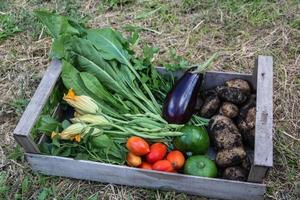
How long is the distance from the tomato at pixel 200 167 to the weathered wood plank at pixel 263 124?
7.5 inches

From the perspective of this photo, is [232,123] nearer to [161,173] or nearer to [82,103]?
[161,173]

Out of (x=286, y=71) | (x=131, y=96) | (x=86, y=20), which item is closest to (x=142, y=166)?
(x=131, y=96)

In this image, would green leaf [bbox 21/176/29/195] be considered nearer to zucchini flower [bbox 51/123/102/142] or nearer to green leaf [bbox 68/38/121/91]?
zucchini flower [bbox 51/123/102/142]

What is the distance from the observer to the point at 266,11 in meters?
3.41

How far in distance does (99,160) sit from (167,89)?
58 cm

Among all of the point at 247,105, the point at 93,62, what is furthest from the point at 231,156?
the point at 93,62

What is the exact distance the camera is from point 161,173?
214 centimetres

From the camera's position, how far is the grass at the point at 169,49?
238 cm

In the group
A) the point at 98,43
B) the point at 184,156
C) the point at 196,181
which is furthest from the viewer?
the point at 98,43

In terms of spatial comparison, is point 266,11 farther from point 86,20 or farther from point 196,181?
point 196,181

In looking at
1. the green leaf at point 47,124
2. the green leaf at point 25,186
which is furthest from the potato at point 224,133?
the green leaf at point 25,186

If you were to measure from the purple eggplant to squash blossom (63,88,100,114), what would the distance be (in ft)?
1.22

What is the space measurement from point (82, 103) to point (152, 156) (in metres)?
0.44

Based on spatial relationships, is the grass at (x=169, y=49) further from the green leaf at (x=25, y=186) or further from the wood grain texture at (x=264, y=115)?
the wood grain texture at (x=264, y=115)
